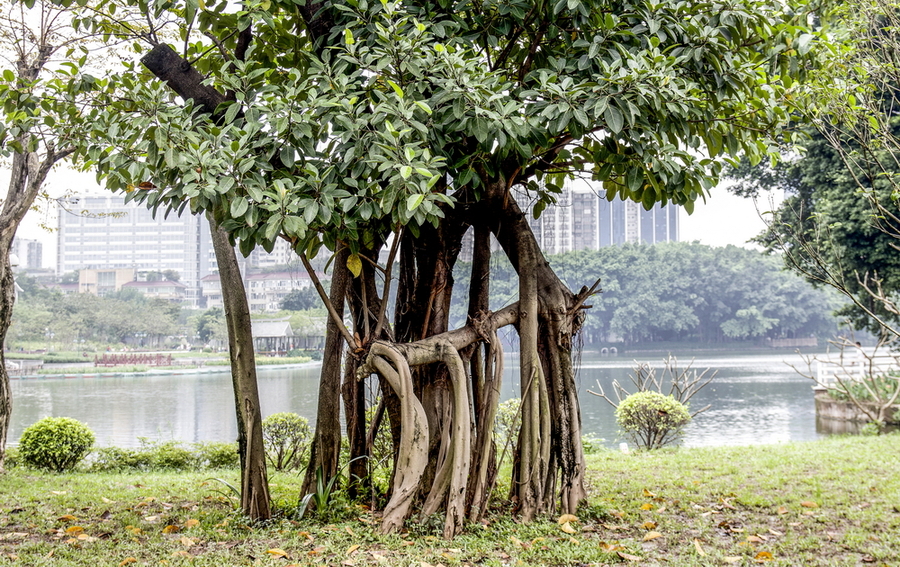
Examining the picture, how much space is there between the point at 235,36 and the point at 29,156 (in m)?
3.43

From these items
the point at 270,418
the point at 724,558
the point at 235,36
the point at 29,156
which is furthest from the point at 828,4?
the point at 29,156

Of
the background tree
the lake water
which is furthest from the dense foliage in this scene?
the lake water

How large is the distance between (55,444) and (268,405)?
44.2ft

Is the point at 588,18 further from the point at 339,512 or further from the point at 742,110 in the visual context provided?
the point at 339,512

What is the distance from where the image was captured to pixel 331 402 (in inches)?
148

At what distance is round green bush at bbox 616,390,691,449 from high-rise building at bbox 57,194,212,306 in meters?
40.6

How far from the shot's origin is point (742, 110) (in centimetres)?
329

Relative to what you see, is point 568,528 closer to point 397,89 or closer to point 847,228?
point 397,89

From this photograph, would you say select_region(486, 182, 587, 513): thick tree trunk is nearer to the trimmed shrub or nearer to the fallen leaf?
the fallen leaf

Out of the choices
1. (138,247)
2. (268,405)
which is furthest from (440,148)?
(138,247)

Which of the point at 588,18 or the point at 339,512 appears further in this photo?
the point at 339,512

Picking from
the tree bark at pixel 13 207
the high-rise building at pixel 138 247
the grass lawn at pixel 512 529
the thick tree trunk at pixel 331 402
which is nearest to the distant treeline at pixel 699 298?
the high-rise building at pixel 138 247

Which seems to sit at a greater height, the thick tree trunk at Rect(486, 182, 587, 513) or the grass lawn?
the thick tree trunk at Rect(486, 182, 587, 513)

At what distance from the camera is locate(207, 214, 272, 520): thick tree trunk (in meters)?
3.56
